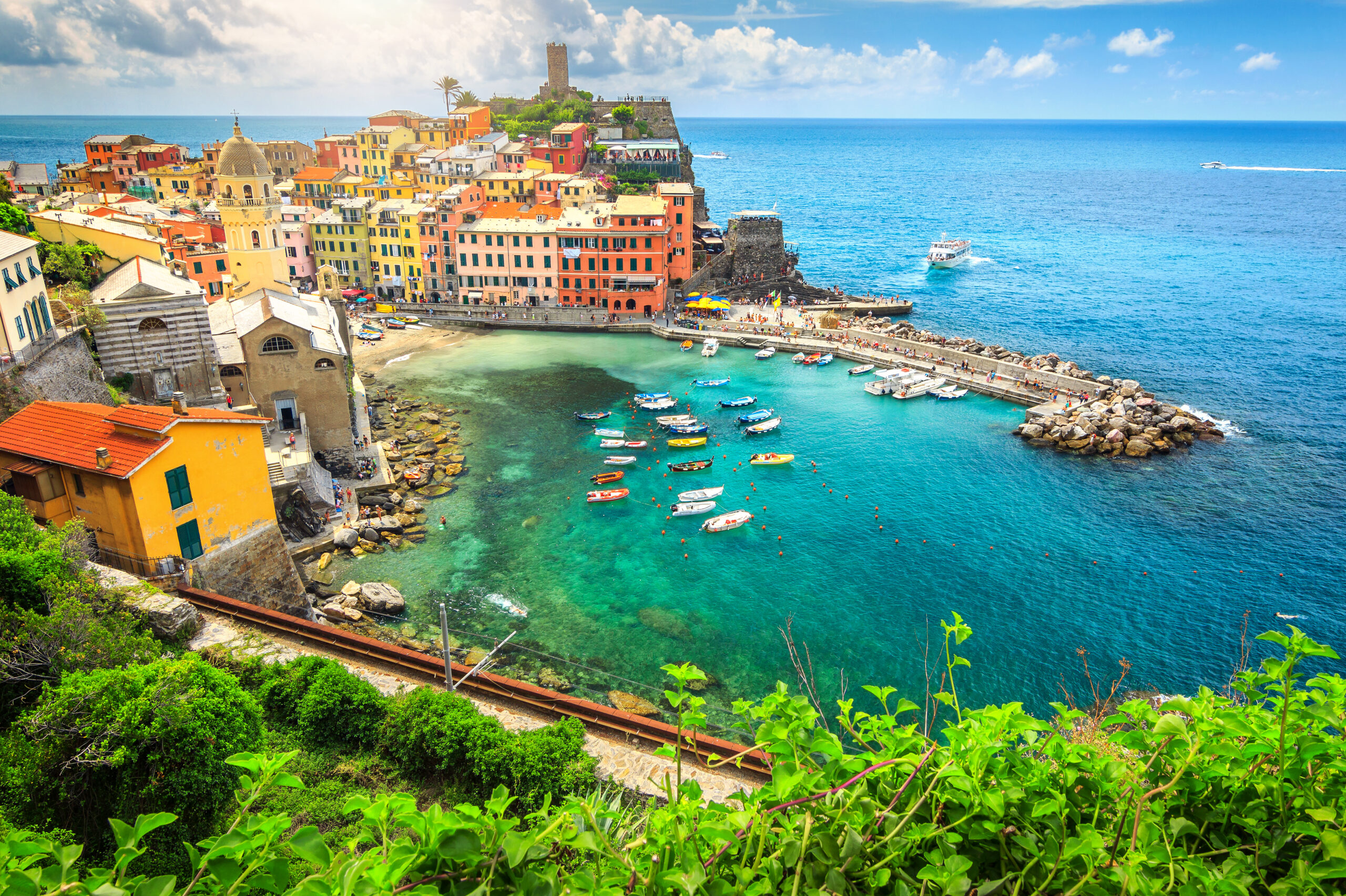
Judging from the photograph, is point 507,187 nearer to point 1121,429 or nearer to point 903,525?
point 903,525

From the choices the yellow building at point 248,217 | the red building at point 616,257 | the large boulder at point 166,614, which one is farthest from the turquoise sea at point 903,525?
the yellow building at point 248,217

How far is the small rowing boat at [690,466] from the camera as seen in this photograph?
43906mm

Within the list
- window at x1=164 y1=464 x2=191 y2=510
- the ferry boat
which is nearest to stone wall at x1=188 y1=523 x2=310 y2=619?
window at x1=164 y1=464 x2=191 y2=510

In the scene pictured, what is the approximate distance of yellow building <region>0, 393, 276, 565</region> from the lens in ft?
72.7

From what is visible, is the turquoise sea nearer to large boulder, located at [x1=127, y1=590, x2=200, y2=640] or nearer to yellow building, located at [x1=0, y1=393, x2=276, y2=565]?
yellow building, located at [x1=0, y1=393, x2=276, y2=565]

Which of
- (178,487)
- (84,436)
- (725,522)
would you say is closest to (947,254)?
(725,522)

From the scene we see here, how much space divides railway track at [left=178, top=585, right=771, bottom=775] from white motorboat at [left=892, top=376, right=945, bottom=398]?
1600 inches

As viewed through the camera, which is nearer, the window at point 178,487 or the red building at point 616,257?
the window at point 178,487

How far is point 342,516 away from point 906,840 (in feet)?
119

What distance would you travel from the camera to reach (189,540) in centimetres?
2358

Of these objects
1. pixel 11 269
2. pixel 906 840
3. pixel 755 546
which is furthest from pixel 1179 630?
pixel 11 269

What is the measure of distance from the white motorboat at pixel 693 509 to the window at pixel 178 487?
2203cm

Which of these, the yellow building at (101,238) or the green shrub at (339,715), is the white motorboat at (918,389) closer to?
the green shrub at (339,715)

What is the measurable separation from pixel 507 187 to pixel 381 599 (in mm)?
64828
